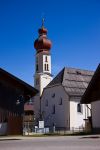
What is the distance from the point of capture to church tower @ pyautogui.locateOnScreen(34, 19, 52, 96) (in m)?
75.4

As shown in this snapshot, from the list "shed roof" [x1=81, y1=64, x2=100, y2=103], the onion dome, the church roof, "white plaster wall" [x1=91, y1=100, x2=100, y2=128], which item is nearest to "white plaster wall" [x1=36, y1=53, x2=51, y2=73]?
the onion dome

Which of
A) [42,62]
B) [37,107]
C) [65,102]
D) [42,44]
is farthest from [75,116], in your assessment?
[42,44]

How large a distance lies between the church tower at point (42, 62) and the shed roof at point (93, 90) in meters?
37.5

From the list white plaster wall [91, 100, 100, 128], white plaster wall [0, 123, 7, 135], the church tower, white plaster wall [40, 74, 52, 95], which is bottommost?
white plaster wall [0, 123, 7, 135]

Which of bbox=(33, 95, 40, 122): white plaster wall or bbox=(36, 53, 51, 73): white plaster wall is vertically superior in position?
bbox=(36, 53, 51, 73): white plaster wall

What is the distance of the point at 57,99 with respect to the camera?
191 feet

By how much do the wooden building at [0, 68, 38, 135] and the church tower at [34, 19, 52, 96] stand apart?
43642mm

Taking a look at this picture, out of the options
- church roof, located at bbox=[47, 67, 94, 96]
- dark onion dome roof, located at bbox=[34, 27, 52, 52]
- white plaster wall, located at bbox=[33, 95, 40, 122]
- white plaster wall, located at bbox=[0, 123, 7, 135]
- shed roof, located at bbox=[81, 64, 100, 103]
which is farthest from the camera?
dark onion dome roof, located at bbox=[34, 27, 52, 52]

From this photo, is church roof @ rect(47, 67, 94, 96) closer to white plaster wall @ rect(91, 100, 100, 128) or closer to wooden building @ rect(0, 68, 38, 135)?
white plaster wall @ rect(91, 100, 100, 128)

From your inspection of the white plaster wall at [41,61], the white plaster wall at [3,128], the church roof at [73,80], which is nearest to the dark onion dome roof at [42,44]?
the white plaster wall at [41,61]

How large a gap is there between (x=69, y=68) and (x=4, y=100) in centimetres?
3340

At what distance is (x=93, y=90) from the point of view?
35469 mm

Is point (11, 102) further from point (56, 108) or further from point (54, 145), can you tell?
point (56, 108)

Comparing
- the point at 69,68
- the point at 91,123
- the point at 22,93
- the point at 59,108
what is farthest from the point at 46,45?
the point at 22,93
